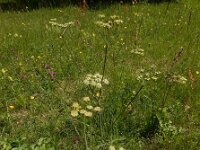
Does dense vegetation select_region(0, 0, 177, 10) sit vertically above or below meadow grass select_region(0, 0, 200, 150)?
above

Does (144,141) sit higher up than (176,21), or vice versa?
(176,21)

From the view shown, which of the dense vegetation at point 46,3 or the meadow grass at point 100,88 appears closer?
the meadow grass at point 100,88

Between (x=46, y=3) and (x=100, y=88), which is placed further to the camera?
(x=46, y=3)

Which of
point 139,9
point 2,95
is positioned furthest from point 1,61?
point 139,9

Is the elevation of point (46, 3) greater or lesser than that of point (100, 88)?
lesser

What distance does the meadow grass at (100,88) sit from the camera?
4.60 m

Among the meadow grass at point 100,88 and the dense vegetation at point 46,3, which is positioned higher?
the dense vegetation at point 46,3

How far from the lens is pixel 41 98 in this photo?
578 centimetres

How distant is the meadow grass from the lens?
460cm

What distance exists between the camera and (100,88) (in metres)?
4.34

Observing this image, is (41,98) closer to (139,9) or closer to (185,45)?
(185,45)

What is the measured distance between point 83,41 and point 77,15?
328 centimetres

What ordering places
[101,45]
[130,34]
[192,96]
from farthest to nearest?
1. [130,34]
2. [101,45]
3. [192,96]

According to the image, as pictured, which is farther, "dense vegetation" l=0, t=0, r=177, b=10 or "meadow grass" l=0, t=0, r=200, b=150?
"dense vegetation" l=0, t=0, r=177, b=10
